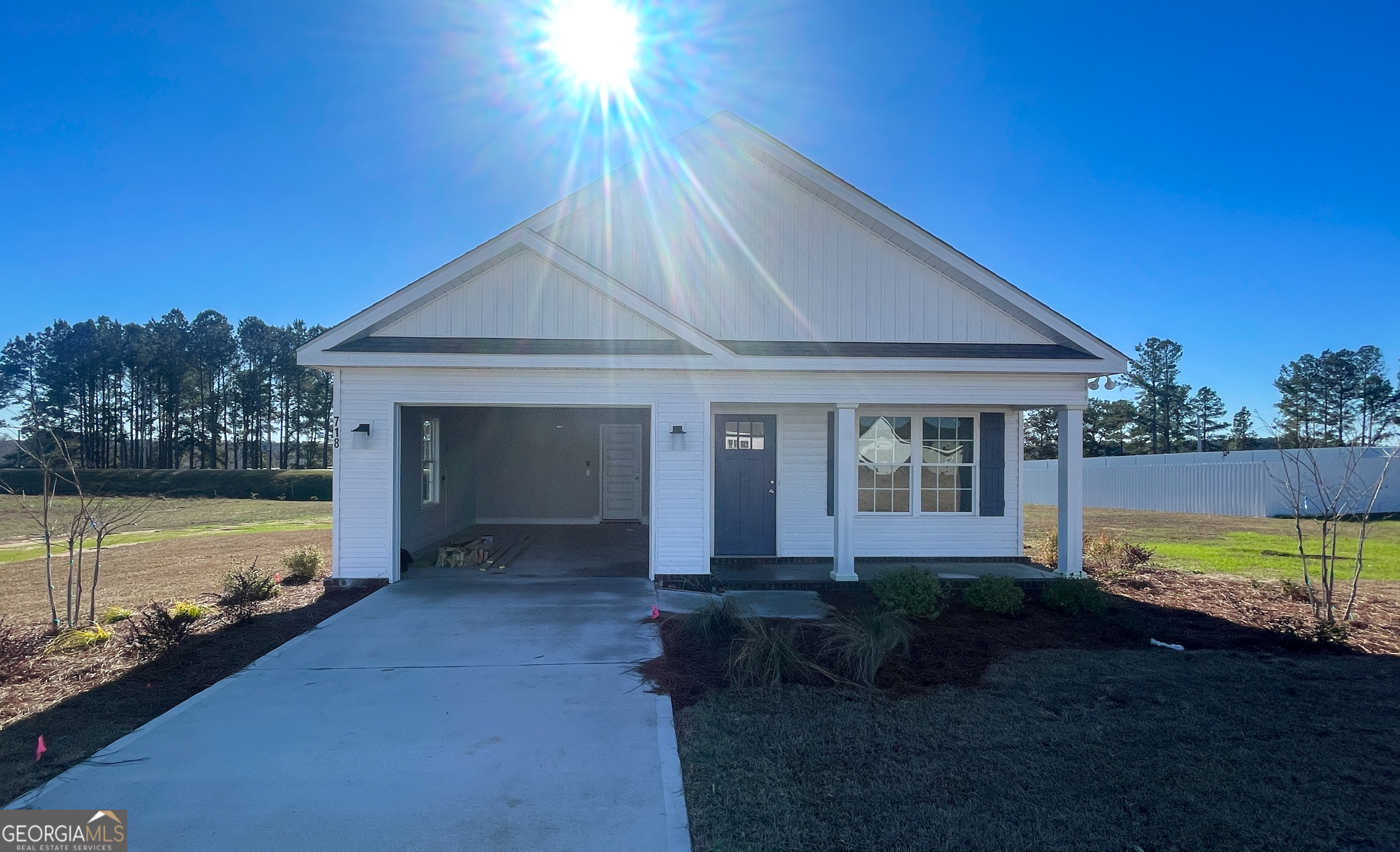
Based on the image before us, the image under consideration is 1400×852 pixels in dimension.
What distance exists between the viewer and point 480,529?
14.6 metres

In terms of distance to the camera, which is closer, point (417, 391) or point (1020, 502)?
point (417, 391)

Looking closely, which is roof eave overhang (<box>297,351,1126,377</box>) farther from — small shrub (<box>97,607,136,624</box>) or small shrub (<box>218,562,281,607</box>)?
small shrub (<box>97,607,136,624</box>)

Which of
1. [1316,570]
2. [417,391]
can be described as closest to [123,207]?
[417,391]

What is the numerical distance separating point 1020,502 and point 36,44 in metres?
16.1

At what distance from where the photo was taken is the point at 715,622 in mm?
6793

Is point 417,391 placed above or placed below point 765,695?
above

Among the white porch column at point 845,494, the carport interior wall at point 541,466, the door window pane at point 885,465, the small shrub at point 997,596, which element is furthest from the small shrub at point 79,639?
the door window pane at point 885,465

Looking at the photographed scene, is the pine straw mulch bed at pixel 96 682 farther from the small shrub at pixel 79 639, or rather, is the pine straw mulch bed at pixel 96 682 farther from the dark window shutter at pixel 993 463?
the dark window shutter at pixel 993 463

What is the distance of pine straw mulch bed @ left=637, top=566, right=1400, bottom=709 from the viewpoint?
5.73 m

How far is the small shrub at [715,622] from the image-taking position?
6.65 meters

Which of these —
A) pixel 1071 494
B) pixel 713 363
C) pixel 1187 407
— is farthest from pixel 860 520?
pixel 1187 407

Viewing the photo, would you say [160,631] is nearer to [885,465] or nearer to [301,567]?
[301,567]

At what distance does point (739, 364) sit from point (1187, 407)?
170 feet

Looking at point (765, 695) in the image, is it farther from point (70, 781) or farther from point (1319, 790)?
point (70, 781)
